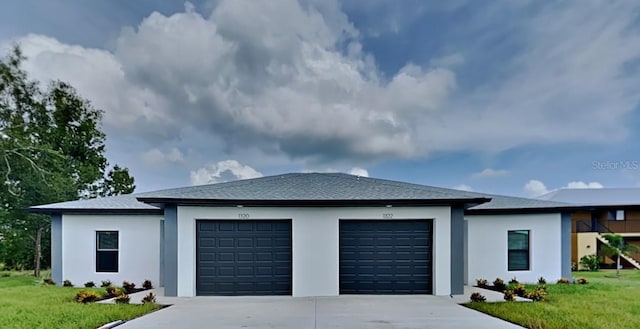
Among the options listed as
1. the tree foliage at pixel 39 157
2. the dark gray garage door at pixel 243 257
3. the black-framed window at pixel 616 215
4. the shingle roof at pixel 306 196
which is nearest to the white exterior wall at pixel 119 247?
the shingle roof at pixel 306 196

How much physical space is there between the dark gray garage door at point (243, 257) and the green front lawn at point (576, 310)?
198 inches

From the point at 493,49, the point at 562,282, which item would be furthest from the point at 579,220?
the point at 493,49

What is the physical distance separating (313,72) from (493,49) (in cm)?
724

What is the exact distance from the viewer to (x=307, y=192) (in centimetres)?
1183

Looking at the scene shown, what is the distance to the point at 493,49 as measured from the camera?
15.9 m

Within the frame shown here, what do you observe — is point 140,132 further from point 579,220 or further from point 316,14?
point 579,220

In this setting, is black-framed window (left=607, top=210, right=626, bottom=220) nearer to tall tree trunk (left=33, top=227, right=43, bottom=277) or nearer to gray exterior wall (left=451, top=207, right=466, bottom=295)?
gray exterior wall (left=451, top=207, right=466, bottom=295)

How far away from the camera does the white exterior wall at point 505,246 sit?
13.7 metres

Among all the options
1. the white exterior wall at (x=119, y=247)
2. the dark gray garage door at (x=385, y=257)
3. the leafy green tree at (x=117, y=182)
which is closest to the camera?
the dark gray garage door at (x=385, y=257)

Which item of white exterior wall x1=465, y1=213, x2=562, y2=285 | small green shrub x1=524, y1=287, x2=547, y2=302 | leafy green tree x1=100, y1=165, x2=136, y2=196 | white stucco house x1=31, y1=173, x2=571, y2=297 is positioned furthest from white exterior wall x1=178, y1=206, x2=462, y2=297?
leafy green tree x1=100, y1=165, x2=136, y2=196

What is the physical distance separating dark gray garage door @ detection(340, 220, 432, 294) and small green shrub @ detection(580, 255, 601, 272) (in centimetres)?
1410

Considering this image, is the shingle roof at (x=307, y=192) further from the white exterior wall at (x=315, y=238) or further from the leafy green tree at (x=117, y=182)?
the leafy green tree at (x=117, y=182)

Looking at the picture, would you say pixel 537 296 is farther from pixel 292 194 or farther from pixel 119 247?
pixel 119 247

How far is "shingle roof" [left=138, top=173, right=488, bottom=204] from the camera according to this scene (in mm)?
10859
